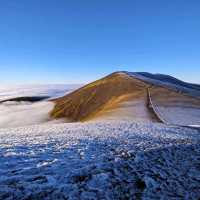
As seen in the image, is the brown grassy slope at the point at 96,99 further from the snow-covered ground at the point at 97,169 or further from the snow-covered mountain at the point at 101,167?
the snow-covered ground at the point at 97,169

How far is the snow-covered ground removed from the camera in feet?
31.0

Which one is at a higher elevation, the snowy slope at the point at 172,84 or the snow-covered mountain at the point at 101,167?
the snowy slope at the point at 172,84

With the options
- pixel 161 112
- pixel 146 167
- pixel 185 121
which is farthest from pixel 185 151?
pixel 161 112

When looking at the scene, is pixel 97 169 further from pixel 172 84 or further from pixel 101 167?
pixel 172 84

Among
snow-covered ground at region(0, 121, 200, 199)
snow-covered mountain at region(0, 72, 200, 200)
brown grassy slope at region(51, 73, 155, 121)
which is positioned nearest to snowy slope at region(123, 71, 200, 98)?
brown grassy slope at region(51, 73, 155, 121)

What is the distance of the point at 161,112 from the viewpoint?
36094 mm

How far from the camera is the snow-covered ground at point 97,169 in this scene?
9.45 meters

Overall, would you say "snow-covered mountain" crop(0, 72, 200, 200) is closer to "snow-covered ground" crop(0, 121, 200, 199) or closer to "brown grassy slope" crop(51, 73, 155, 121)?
"snow-covered ground" crop(0, 121, 200, 199)

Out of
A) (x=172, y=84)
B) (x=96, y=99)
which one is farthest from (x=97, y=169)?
(x=172, y=84)

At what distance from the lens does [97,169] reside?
11336 millimetres

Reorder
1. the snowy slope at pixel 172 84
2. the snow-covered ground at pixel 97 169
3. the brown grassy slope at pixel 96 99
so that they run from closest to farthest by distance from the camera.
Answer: the snow-covered ground at pixel 97 169
the brown grassy slope at pixel 96 99
the snowy slope at pixel 172 84

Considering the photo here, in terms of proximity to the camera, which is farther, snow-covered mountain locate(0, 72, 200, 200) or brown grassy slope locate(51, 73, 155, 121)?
brown grassy slope locate(51, 73, 155, 121)

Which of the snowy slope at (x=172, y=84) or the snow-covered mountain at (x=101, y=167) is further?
the snowy slope at (x=172, y=84)

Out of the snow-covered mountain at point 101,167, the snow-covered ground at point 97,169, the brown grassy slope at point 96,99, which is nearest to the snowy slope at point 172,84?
the brown grassy slope at point 96,99
